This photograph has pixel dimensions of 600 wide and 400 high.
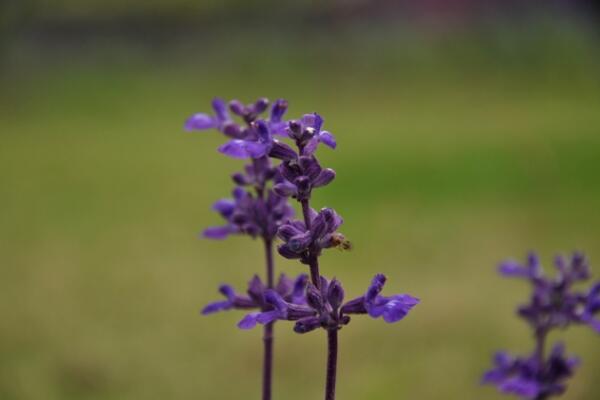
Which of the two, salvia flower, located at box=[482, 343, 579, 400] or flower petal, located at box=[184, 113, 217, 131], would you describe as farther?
salvia flower, located at box=[482, 343, 579, 400]

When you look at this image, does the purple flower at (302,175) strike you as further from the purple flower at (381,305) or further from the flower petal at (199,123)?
the flower petal at (199,123)

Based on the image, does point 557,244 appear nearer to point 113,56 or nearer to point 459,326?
point 459,326

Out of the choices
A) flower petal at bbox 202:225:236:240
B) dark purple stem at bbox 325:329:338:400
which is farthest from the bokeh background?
dark purple stem at bbox 325:329:338:400

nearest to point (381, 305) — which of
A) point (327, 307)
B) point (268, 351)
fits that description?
point (327, 307)

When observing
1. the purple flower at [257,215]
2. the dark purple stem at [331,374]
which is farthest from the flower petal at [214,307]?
the dark purple stem at [331,374]

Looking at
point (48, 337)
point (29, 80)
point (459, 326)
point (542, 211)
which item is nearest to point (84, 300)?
point (48, 337)

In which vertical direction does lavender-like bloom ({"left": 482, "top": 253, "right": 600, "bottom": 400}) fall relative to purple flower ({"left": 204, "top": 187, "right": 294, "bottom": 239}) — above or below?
below

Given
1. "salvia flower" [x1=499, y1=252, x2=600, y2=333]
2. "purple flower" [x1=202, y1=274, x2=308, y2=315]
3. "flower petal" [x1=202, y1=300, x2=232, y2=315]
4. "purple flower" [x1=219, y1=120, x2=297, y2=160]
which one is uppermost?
"purple flower" [x1=219, y1=120, x2=297, y2=160]

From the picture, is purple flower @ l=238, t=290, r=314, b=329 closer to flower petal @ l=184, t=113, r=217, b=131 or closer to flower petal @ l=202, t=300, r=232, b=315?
flower petal @ l=202, t=300, r=232, b=315
